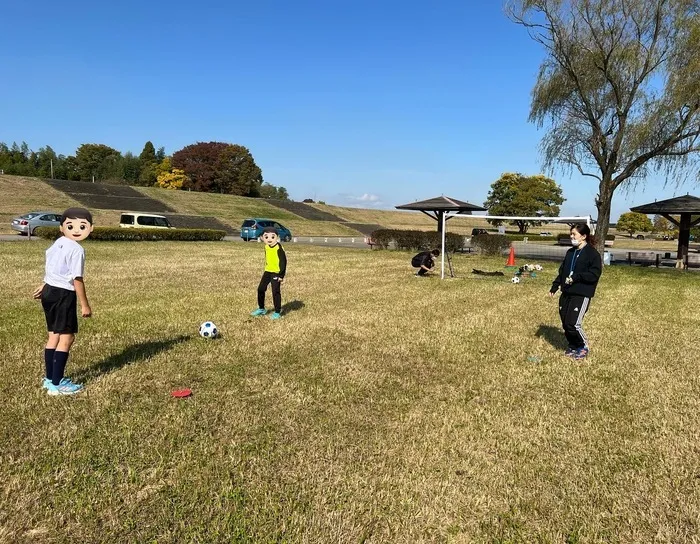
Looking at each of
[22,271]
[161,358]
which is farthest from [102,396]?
[22,271]

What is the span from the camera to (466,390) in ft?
15.5

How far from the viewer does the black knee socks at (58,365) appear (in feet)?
13.8

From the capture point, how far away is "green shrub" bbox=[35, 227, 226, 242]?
22875 millimetres

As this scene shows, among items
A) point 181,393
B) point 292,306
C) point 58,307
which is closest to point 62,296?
point 58,307

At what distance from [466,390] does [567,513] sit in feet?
6.52

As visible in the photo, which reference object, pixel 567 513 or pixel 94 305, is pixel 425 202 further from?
pixel 567 513

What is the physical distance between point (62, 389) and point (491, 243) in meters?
20.7

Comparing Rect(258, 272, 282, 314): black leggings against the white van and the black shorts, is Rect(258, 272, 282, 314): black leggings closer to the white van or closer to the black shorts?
the black shorts

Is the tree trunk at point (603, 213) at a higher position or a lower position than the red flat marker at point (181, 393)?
higher

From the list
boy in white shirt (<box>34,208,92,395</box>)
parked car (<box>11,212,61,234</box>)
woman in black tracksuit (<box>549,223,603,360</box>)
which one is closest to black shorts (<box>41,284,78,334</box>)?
boy in white shirt (<box>34,208,92,395</box>)

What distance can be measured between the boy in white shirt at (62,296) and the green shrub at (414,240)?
66.4 feet

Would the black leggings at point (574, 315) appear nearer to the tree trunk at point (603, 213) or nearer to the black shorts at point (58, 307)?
the black shorts at point (58, 307)

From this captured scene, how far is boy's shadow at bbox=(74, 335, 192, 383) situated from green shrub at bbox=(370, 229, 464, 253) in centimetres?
1858

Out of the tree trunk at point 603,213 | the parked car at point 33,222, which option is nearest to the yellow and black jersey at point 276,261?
the tree trunk at point 603,213
